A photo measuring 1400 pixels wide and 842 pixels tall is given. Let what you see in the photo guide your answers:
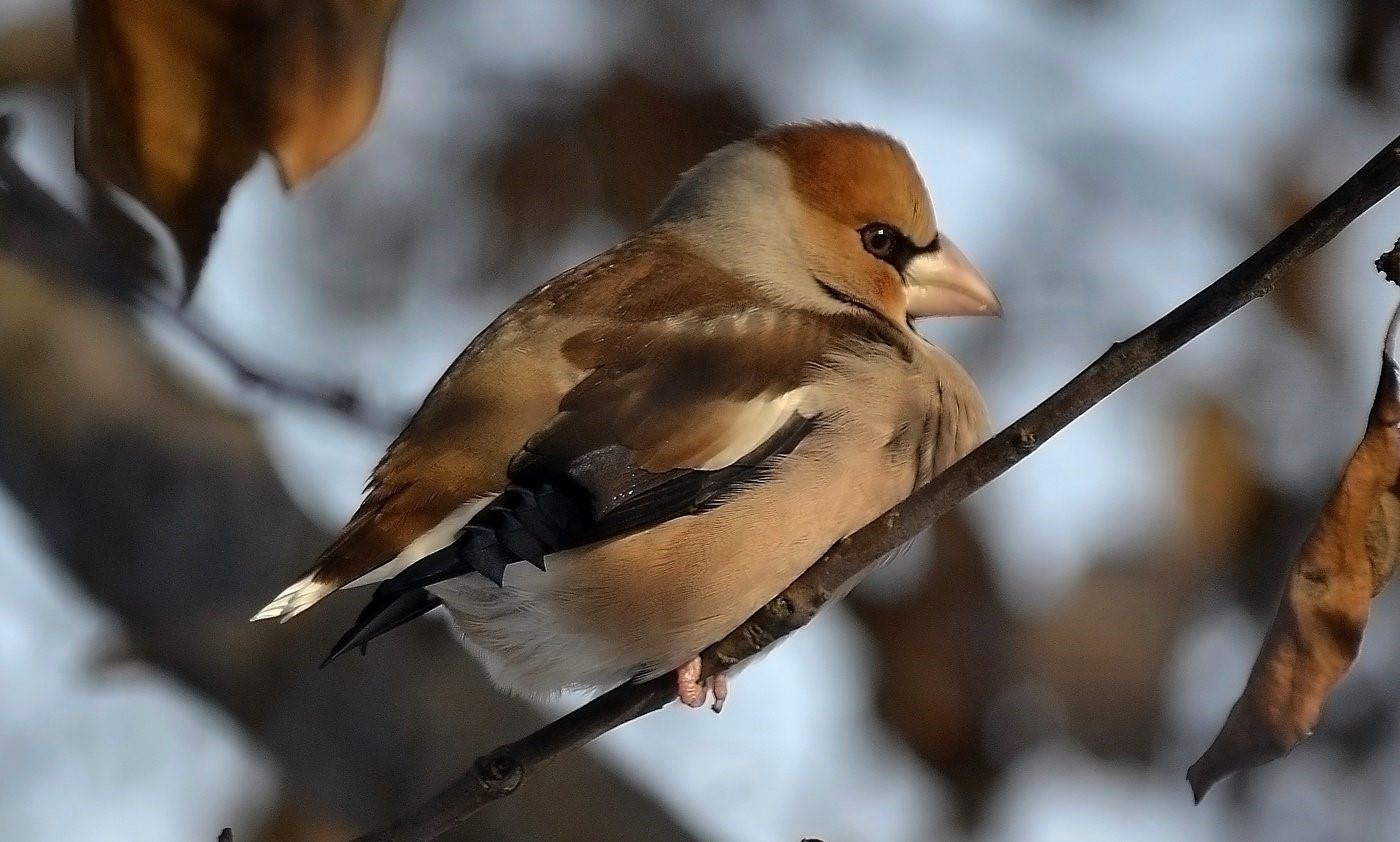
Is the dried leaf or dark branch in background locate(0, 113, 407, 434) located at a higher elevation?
the dried leaf

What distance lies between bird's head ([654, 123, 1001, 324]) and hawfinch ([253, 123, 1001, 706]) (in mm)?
256

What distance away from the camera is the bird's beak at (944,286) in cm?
396

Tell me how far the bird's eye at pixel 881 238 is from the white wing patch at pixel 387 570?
1394mm

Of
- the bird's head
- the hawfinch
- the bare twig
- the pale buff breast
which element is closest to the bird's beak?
the bird's head

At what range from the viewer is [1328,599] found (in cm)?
236

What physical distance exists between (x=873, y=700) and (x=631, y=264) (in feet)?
7.01

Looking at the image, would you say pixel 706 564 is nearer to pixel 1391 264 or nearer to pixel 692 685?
pixel 692 685

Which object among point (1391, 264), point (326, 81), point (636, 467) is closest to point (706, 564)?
point (636, 467)

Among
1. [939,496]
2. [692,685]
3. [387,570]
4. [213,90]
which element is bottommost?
[692,685]

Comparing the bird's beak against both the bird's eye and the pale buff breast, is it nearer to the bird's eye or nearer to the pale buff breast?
the bird's eye

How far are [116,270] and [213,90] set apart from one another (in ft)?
1.81

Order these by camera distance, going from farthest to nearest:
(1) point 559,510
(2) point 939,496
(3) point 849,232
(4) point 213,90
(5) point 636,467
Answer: (3) point 849,232 → (5) point 636,467 → (1) point 559,510 → (4) point 213,90 → (2) point 939,496

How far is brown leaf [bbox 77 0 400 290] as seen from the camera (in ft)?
8.26

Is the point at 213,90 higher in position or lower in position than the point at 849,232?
higher
